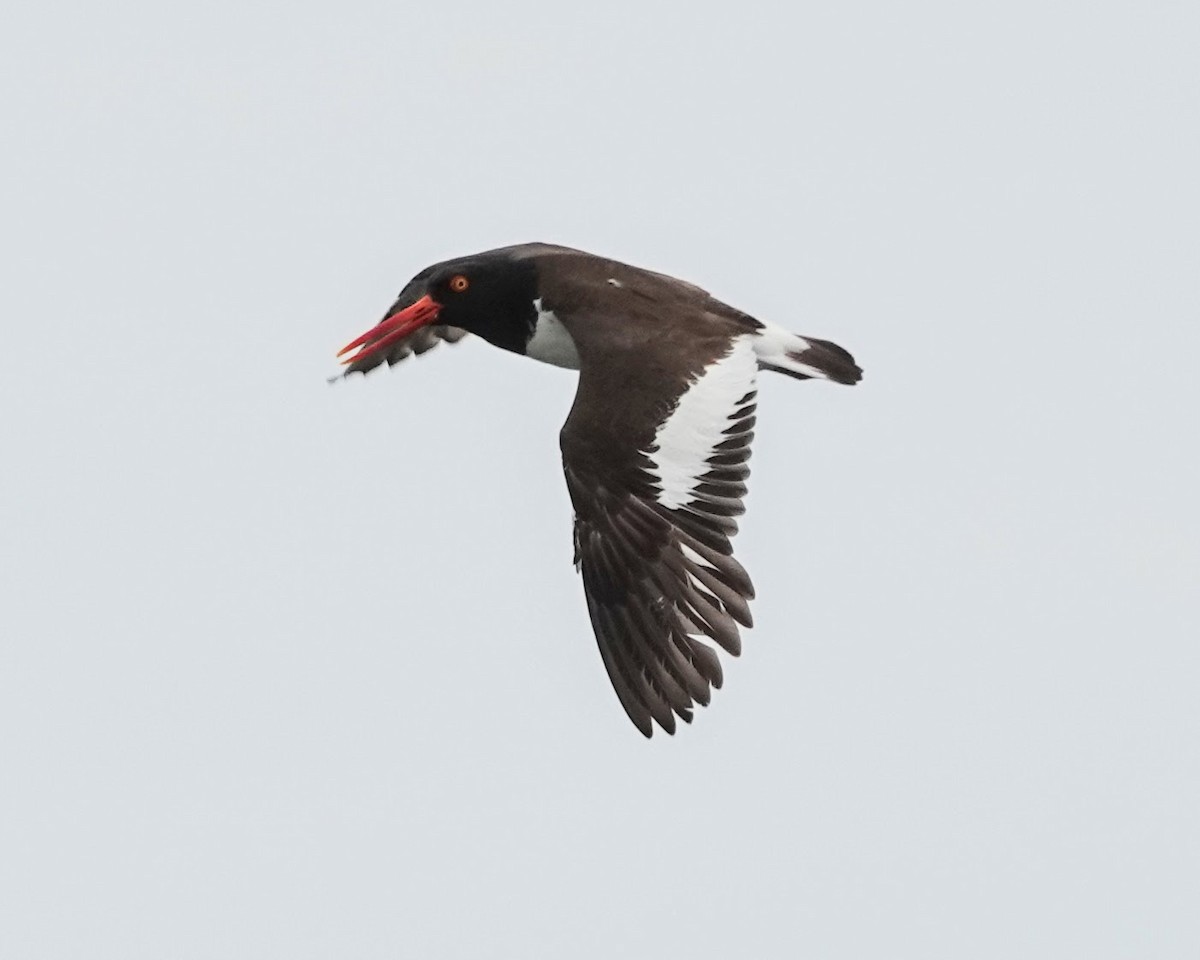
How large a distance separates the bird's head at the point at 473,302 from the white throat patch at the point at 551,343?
2.2 inches

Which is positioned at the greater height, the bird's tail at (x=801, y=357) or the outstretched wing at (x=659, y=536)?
the bird's tail at (x=801, y=357)

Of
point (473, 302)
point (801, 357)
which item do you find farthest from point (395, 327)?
point (801, 357)

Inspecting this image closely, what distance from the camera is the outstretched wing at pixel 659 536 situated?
15.1m

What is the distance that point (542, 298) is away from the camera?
16.8 meters

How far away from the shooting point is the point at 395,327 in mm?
17797

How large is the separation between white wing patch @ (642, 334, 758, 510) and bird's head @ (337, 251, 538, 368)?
1.54 metres

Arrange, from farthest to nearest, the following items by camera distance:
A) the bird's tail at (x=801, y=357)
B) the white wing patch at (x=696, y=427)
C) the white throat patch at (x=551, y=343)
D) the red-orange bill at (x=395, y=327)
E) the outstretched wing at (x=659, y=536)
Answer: the red-orange bill at (x=395, y=327) → the white throat patch at (x=551, y=343) → the bird's tail at (x=801, y=357) → the white wing patch at (x=696, y=427) → the outstretched wing at (x=659, y=536)

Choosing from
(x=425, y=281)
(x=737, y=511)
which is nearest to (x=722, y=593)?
(x=737, y=511)

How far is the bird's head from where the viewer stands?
55.8 feet

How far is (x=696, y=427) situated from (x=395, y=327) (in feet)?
9.81

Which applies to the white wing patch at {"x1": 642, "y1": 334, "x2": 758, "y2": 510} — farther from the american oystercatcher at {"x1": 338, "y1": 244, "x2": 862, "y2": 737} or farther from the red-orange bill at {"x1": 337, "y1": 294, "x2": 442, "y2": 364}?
the red-orange bill at {"x1": 337, "y1": 294, "x2": 442, "y2": 364}

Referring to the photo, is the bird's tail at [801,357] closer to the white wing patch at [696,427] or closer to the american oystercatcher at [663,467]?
the american oystercatcher at [663,467]

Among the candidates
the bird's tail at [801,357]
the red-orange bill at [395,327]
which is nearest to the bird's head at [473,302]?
the red-orange bill at [395,327]

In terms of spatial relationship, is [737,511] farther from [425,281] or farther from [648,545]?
[425,281]
